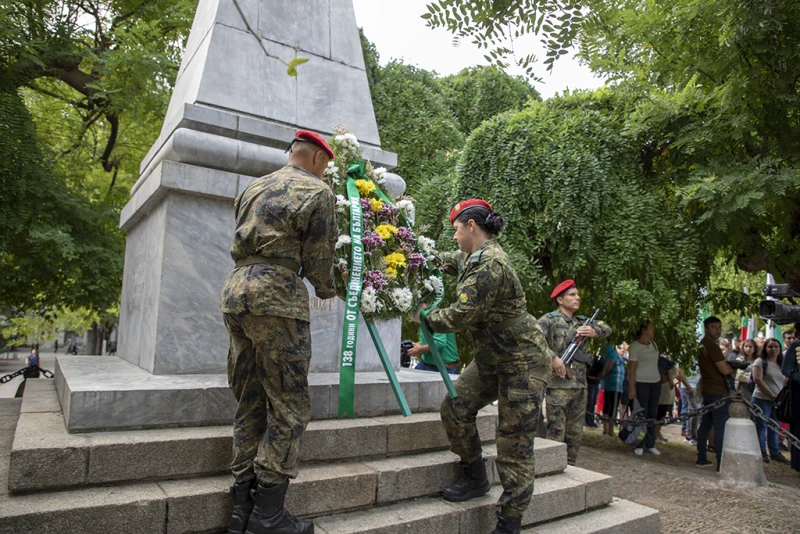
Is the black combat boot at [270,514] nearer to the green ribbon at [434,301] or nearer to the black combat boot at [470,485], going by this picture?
the black combat boot at [470,485]

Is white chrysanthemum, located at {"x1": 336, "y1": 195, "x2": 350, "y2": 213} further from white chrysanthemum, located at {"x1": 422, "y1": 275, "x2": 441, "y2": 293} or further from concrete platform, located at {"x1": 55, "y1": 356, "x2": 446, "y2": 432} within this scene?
concrete platform, located at {"x1": 55, "y1": 356, "x2": 446, "y2": 432}

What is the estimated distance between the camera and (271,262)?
3104 mm

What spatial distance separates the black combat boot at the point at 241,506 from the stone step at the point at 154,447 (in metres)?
0.42

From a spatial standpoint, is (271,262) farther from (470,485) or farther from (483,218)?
(470,485)

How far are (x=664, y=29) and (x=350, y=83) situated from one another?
4.83 metres

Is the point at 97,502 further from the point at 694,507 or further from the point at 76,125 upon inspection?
the point at 76,125

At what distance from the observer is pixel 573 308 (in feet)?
22.3

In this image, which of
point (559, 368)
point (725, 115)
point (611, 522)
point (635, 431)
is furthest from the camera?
point (635, 431)

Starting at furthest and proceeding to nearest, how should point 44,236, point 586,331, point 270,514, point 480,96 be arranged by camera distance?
point 480,96 → point 44,236 → point 586,331 → point 270,514

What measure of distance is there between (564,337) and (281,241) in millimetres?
4462

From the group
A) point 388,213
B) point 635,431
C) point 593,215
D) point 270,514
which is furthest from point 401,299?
point 635,431

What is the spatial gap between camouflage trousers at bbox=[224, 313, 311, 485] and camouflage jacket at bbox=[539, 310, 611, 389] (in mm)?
4168

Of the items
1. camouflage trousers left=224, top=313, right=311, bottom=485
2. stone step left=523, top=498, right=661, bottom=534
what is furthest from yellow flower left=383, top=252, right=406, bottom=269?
stone step left=523, top=498, right=661, bottom=534

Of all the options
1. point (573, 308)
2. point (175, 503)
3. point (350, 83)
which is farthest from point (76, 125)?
point (175, 503)
